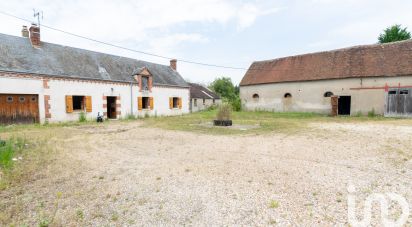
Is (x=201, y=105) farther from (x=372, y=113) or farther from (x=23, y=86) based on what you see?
(x=23, y=86)

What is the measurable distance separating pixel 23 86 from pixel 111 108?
5.59 meters

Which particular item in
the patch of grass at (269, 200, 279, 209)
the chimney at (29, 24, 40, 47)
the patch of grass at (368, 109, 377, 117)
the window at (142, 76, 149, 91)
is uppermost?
the chimney at (29, 24, 40, 47)

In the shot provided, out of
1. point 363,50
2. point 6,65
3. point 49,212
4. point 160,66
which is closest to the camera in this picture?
point 49,212

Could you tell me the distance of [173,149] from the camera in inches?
254

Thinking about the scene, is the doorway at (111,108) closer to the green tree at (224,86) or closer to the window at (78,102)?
the window at (78,102)

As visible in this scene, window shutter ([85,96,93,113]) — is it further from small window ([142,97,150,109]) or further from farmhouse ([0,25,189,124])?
small window ([142,97,150,109])

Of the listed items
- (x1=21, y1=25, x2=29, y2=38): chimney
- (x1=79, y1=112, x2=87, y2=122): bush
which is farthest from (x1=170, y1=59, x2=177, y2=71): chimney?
(x1=21, y1=25, x2=29, y2=38): chimney

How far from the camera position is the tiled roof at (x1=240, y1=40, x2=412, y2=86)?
16.3m

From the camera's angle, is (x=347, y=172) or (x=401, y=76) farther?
(x=401, y=76)

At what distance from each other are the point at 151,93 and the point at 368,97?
1689 centimetres

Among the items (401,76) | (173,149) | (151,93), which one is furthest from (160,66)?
(401,76)

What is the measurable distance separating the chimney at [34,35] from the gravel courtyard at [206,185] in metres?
11.4

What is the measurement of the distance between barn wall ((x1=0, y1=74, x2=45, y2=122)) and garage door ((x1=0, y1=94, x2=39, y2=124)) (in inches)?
8.9

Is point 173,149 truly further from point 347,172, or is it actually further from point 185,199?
point 347,172
